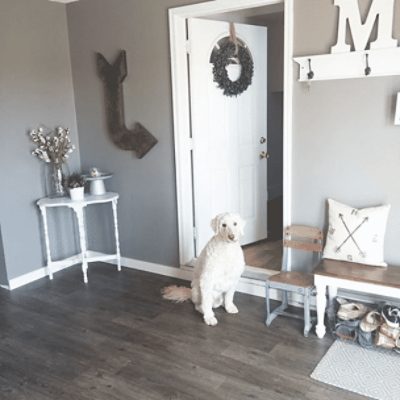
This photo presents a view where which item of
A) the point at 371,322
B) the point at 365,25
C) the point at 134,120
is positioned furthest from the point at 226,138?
the point at 371,322

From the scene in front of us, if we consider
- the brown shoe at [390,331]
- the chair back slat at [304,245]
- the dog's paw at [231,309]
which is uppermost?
the chair back slat at [304,245]

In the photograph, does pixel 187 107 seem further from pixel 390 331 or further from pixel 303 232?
pixel 390 331

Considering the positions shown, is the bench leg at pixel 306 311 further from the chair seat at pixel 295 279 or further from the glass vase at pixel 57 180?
the glass vase at pixel 57 180

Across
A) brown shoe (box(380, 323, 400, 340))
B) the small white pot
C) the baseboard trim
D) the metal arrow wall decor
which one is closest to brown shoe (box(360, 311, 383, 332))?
brown shoe (box(380, 323, 400, 340))

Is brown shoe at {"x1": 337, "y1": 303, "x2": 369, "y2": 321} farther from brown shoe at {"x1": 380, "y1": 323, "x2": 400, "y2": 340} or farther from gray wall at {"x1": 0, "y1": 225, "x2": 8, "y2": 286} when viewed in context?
gray wall at {"x1": 0, "y1": 225, "x2": 8, "y2": 286}

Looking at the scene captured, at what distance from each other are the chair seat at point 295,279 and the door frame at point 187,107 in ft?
1.28

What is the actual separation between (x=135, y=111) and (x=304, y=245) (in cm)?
184

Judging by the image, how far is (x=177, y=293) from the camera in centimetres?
355

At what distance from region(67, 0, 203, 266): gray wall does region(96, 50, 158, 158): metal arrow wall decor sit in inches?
1.9

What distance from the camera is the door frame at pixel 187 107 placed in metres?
3.09

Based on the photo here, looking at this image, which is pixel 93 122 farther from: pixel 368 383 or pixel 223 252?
pixel 368 383

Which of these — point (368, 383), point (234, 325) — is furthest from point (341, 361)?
point (234, 325)

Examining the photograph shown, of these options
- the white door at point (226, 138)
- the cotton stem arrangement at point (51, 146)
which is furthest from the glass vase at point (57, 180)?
the white door at point (226, 138)

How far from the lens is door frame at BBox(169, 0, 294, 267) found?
309 centimetres
